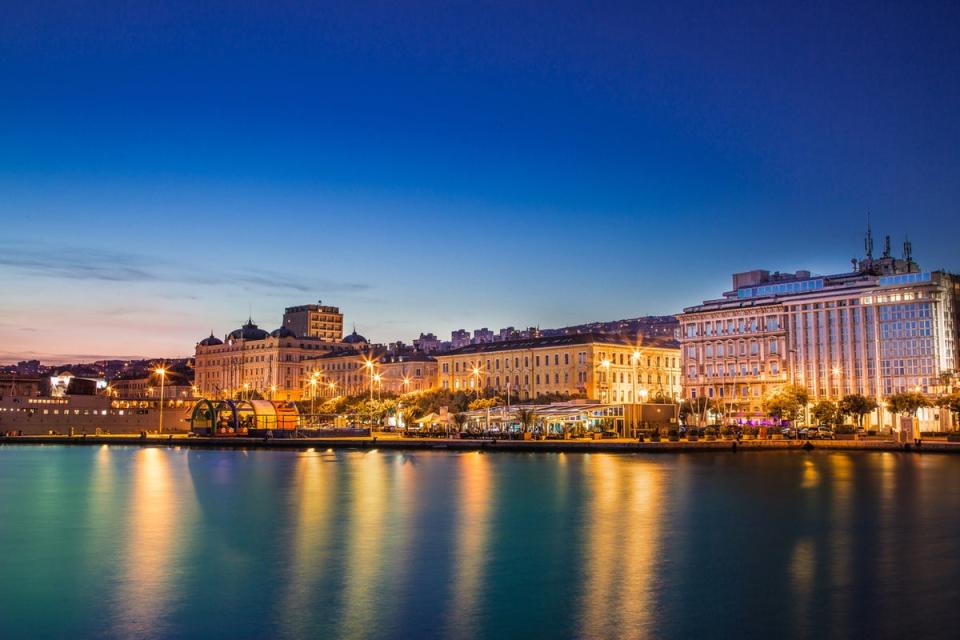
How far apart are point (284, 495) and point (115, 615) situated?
2352 cm

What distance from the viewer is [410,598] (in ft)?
70.4

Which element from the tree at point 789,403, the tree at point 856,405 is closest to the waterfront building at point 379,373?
the tree at point 789,403

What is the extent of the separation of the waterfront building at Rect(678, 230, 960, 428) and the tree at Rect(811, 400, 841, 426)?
13371 millimetres

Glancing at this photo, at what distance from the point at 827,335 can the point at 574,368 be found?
3378 cm

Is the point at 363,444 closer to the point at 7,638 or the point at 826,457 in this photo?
the point at 826,457

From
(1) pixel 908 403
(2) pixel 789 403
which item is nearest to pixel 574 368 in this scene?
(2) pixel 789 403

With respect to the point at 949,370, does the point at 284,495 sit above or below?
below

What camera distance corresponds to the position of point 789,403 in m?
105

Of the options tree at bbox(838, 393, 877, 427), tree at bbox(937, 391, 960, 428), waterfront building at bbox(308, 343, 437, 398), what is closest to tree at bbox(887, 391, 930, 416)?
tree at bbox(937, 391, 960, 428)

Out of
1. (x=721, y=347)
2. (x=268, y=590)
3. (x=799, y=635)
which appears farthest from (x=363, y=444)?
(x=799, y=635)

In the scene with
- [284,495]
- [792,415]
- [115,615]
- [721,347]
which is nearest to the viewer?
[115,615]

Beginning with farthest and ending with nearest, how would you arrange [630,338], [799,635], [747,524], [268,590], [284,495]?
[630,338]
[284,495]
[747,524]
[268,590]
[799,635]

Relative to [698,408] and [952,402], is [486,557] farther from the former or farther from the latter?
[698,408]

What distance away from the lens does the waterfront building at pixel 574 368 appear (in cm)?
13275
